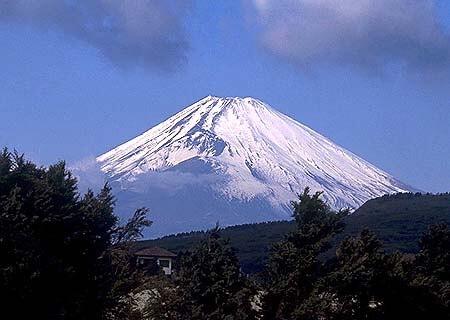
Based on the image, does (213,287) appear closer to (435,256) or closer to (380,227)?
(435,256)

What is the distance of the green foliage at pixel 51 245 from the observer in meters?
21.7

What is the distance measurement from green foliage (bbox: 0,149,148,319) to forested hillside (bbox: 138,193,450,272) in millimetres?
57801

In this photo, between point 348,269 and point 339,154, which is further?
point 339,154

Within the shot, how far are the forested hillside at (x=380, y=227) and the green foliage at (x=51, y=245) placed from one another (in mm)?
57801

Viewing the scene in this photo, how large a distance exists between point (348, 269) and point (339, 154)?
168563 mm

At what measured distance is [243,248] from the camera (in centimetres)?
10206

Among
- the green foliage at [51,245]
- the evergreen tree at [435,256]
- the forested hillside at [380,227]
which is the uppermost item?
the forested hillside at [380,227]

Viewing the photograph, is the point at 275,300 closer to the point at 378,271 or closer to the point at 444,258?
the point at 378,271

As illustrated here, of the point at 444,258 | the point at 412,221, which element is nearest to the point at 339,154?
the point at 412,221

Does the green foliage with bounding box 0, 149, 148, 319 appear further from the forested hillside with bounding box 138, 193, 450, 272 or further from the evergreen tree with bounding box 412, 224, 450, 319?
the forested hillside with bounding box 138, 193, 450, 272

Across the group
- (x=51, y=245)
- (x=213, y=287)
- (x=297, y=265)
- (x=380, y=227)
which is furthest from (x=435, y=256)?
(x=380, y=227)

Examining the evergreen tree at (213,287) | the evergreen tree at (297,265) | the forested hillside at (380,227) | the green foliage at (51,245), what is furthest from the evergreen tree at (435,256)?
the forested hillside at (380,227)

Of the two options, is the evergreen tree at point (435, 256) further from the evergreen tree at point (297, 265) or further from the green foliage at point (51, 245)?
the green foliage at point (51, 245)

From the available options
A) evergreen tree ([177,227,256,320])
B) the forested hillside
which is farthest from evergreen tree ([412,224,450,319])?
the forested hillside
